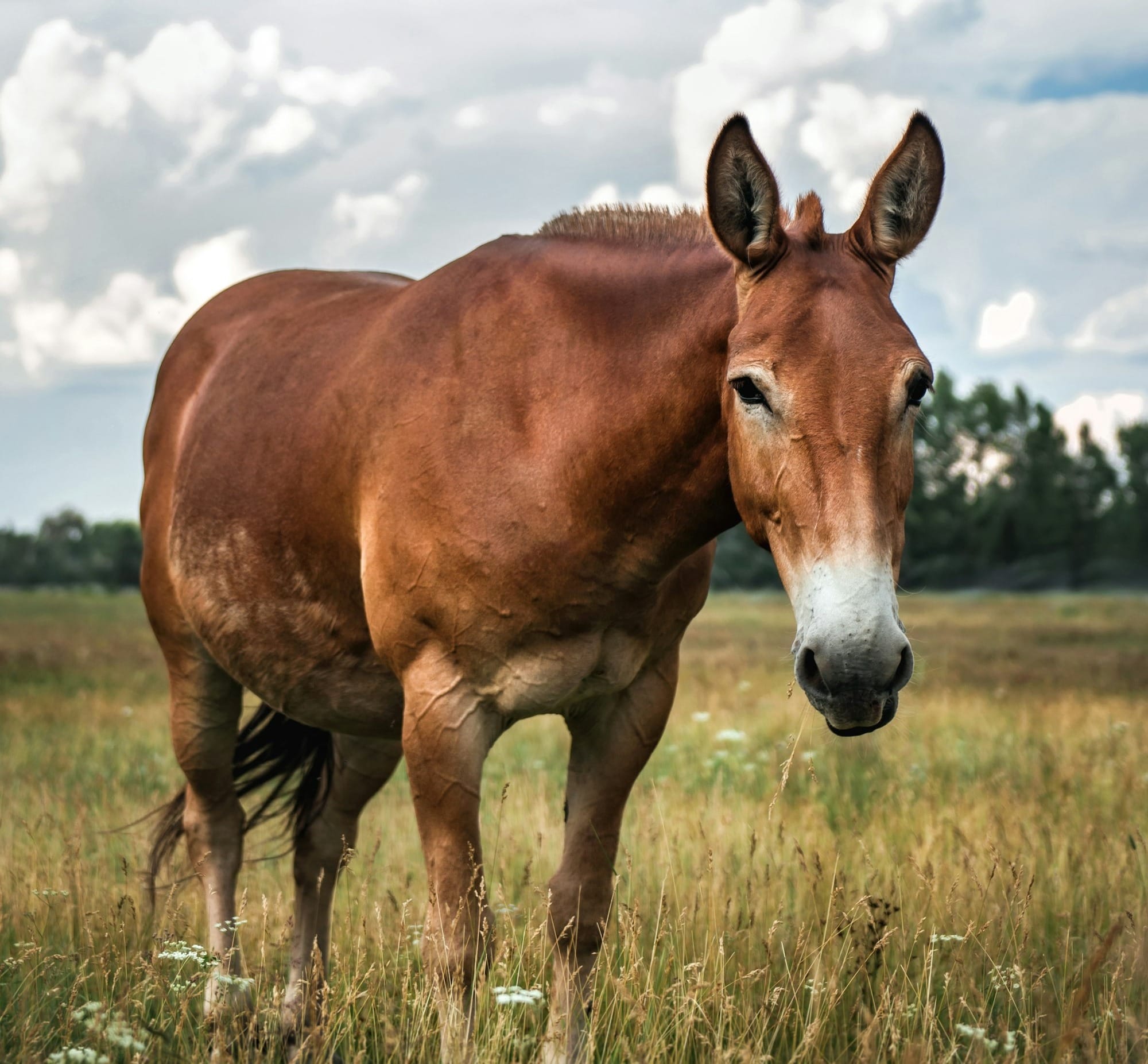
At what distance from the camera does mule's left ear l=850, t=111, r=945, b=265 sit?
3.01 m

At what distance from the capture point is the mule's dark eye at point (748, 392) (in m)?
2.80

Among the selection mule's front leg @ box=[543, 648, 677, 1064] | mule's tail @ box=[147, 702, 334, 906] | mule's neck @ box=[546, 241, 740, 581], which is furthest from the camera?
mule's tail @ box=[147, 702, 334, 906]

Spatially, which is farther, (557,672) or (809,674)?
(557,672)

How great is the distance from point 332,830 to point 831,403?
10.6ft

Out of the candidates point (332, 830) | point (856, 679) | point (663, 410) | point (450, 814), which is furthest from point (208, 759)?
point (856, 679)

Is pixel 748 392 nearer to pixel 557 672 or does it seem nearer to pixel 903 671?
pixel 903 671

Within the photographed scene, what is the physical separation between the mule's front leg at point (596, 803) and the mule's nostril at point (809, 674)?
1.17 m

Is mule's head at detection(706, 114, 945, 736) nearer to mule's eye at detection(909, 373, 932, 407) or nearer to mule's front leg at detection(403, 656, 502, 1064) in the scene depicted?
mule's eye at detection(909, 373, 932, 407)

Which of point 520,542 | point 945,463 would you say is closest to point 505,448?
point 520,542

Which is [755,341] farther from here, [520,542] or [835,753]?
[835,753]

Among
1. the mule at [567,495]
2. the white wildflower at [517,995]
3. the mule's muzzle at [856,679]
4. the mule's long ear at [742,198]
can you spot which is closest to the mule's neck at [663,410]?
the mule at [567,495]

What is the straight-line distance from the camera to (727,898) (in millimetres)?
4625

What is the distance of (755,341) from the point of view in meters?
2.83

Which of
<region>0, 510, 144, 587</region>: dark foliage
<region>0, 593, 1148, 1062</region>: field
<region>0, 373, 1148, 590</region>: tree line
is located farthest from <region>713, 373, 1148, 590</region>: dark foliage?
<region>0, 593, 1148, 1062</region>: field
